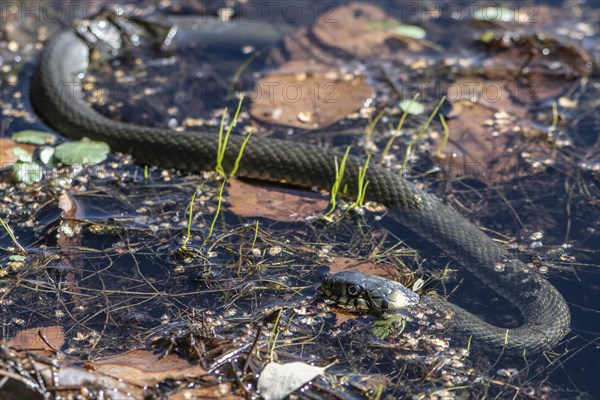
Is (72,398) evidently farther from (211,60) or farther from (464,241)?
(211,60)

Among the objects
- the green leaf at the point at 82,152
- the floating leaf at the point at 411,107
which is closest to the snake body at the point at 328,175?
the green leaf at the point at 82,152

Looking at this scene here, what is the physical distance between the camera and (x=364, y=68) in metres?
7.23

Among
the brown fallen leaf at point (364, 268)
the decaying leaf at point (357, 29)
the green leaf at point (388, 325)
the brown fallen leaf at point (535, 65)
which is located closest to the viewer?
the green leaf at point (388, 325)

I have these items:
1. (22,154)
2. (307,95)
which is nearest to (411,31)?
(307,95)

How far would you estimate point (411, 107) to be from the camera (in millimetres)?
6547

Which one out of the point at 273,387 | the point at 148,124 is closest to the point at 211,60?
the point at 148,124

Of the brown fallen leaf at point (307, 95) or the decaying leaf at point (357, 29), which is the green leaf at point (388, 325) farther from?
the decaying leaf at point (357, 29)

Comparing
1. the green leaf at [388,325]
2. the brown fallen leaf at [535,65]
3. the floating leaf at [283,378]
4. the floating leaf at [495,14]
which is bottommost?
the green leaf at [388,325]

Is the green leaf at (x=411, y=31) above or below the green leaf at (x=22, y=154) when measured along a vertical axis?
above

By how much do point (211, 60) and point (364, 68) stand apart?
1405 millimetres

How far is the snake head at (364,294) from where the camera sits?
4547 millimetres

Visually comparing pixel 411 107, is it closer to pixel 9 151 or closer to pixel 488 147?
pixel 488 147

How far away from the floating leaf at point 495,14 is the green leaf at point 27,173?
15.1 ft

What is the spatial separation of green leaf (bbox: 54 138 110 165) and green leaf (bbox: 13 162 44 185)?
0.23m
